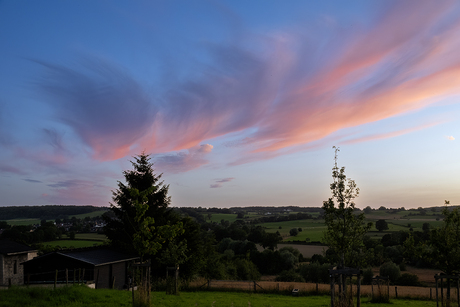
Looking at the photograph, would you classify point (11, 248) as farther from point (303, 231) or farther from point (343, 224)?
point (303, 231)

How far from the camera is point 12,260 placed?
37594mm

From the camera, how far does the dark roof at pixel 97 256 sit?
26734 millimetres

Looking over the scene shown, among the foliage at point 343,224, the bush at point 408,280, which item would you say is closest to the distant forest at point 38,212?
the bush at point 408,280

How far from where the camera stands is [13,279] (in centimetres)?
3666

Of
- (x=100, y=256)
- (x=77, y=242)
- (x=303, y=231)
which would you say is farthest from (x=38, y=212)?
(x=100, y=256)

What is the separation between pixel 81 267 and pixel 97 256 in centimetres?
257

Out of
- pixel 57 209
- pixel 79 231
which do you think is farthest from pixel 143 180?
pixel 57 209

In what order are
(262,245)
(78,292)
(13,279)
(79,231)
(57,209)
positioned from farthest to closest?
1. (57,209)
2. (79,231)
3. (262,245)
4. (13,279)
5. (78,292)

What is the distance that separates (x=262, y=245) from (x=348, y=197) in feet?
228

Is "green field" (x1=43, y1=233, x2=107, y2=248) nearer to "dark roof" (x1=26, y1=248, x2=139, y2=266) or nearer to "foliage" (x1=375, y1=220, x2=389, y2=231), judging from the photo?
"dark roof" (x1=26, y1=248, x2=139, y2=266)

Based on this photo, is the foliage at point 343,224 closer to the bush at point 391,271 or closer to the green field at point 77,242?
the bush at point 391,271

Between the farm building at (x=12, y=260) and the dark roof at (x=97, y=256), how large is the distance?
10570mm

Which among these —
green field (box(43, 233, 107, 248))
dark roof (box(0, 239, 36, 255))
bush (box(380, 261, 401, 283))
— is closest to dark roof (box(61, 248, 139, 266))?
dark roof (box(0, 239, 36, 255))

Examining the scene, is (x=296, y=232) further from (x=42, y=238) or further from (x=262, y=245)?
(x=42, y=238)
